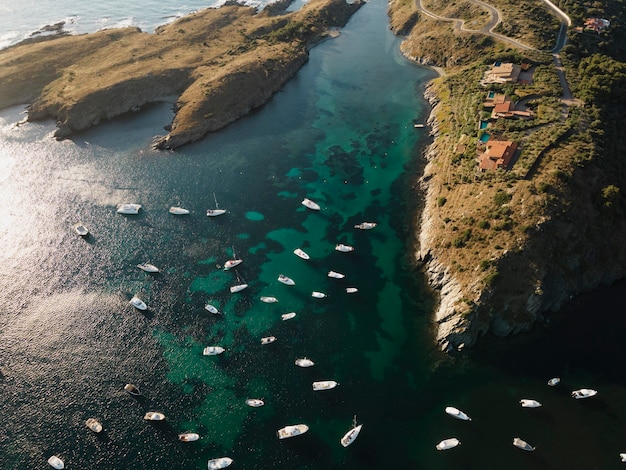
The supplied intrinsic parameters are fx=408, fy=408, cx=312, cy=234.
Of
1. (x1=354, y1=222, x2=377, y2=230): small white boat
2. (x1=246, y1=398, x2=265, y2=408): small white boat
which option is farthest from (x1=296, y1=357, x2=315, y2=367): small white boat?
(x1=354, y1=222, x2=377, y2=230): small white boat

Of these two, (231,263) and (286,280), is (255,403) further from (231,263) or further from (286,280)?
(231,263)

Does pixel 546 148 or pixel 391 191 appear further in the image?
pixel 391 191

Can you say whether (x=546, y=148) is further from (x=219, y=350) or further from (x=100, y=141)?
(x=100, y=141)

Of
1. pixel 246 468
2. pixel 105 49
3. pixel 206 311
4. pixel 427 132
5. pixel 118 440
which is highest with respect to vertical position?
pixel 105 49

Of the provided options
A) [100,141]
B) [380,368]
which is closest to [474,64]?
[380,368]

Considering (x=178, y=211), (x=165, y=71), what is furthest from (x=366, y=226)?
(x=165, y=71)

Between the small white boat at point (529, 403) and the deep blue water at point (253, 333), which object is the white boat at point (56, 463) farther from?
the small white boat at point (529, 403)

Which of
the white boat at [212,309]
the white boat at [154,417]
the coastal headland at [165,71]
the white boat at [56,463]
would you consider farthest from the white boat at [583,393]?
the coastal headland at [165,71]
